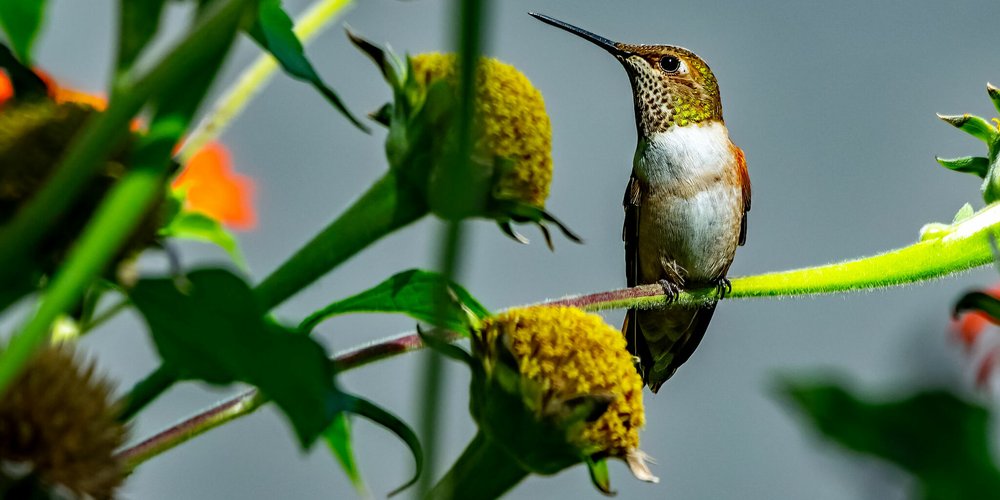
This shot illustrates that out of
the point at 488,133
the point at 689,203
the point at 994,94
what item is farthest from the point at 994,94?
the point at 689,203

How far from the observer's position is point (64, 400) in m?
0.22

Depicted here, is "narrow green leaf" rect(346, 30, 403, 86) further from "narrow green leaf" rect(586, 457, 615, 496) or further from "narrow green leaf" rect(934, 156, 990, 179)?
"narrow green leaf" rect(934, 156, 990, 179)

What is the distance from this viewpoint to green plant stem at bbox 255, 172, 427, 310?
0.96 feet

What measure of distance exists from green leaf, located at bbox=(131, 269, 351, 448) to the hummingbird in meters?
0.73

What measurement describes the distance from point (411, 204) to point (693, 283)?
25.4 inches

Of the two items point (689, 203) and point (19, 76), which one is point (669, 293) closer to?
point (19, 76)

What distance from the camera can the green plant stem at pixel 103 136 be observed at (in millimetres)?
153

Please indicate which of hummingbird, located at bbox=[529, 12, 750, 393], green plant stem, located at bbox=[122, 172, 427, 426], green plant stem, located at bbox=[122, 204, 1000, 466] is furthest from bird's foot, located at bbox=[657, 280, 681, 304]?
hummingbird, located at bbox=[529, 12, 750, 393]

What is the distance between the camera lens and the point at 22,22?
0.91 ft

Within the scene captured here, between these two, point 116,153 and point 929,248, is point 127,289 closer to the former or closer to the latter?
point 116,153

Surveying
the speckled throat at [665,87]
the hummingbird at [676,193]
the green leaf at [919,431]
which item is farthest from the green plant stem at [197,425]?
the speckled throat at [665,87]

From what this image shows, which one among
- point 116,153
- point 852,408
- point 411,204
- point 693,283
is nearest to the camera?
point 852,408

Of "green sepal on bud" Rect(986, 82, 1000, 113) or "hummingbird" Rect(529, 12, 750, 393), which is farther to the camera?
"hummingbird" Rect(529, 12, 750, 393)

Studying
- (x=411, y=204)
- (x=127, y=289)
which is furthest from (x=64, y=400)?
(x=411, y=204)
